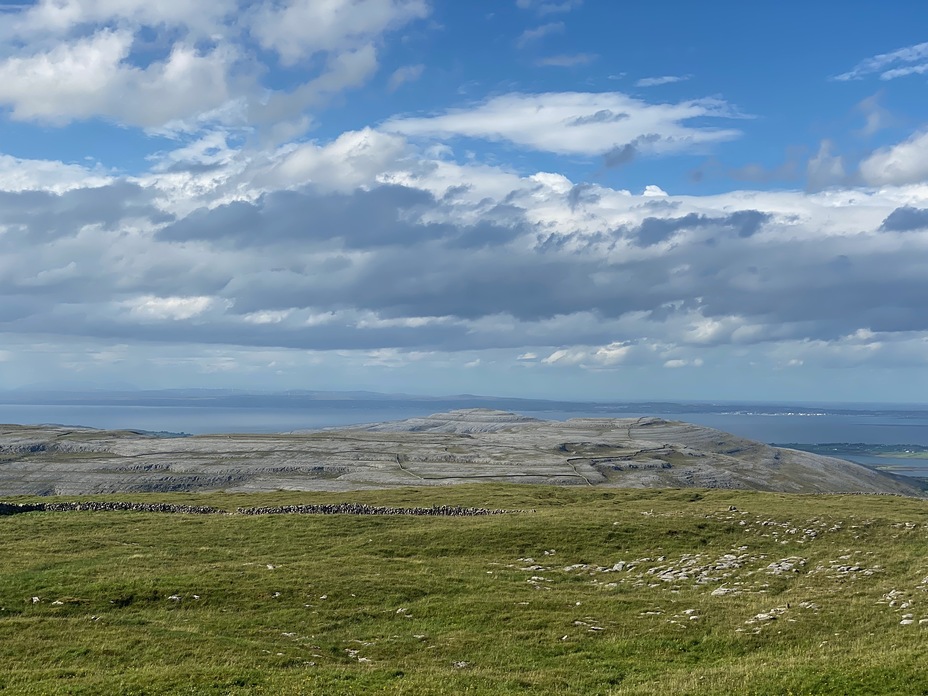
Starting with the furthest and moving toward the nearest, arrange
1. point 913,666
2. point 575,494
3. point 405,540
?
1. point 575,494
2. point 405,540
3. point 913,666

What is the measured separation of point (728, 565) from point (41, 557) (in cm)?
3897

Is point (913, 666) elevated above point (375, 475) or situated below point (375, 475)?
above

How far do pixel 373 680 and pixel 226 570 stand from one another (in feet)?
59.7

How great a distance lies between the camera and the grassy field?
82.1 ft

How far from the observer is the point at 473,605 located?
1378 inches

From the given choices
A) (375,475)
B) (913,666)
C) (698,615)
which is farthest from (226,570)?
(375,475)

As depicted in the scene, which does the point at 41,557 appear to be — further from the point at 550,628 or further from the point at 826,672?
the point at 826,672

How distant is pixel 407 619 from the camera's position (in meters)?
33.7

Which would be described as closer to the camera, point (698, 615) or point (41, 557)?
point (698, 615)

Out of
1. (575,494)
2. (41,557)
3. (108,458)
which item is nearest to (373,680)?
(41,557)

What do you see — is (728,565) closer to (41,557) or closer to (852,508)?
(852,508)

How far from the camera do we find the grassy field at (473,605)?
25016 mm

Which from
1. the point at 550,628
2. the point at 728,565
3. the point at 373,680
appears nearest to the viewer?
the point at 373,680

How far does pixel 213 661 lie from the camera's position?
87.7 ft
